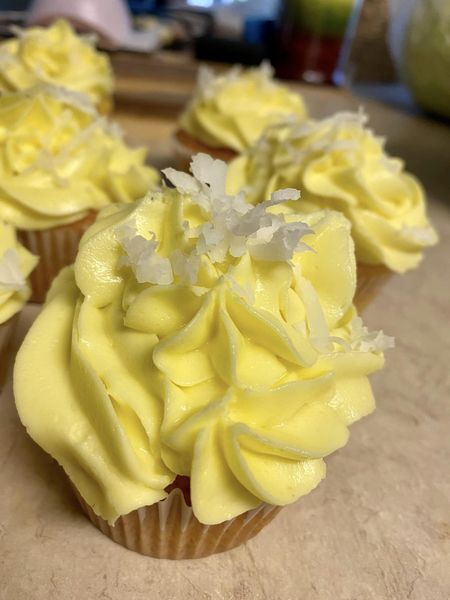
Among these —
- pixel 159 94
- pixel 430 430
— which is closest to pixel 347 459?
pixel 430 430

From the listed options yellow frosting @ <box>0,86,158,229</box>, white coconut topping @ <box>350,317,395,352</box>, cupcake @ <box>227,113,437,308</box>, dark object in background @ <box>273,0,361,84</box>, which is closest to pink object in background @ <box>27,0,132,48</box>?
dark object in background @ <box>273,0,361,84</box>

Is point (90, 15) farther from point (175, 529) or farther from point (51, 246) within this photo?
point (175, 529)

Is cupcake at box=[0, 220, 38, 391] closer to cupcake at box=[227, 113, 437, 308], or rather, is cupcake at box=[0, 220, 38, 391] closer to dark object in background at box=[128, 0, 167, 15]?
cupcake at box=[227, 113, 437, 308]

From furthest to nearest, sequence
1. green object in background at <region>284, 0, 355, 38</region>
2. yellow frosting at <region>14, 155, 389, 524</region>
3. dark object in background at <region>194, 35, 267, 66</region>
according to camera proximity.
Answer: dark object in background at <region>194, 35, 267, 66</region> < green object in background at <region>284, 0, 355, 38</region> < yellow frosting at <region>14, 155, 389, 524</region>

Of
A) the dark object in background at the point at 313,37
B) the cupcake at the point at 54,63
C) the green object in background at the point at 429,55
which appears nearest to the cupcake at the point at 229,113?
the cupcake at the point at 54,63

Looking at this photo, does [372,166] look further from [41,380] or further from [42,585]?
[42,585]

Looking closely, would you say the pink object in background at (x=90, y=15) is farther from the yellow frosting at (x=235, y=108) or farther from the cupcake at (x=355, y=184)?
the cupcake at (x=355, y=184)
